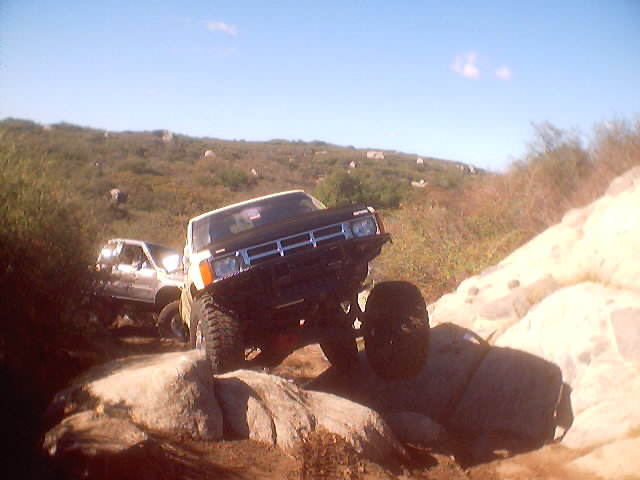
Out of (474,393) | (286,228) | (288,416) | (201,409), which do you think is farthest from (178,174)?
(201,409)

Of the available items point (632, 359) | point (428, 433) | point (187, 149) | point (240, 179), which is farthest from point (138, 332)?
point (187, 149)

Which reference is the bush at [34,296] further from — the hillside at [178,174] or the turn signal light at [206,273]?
the turn signal light at [206,273]

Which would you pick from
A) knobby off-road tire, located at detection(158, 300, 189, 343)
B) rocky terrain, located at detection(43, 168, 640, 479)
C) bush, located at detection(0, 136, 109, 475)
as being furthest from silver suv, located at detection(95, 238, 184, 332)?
bush, located at detection(0, 136, 109, 475)

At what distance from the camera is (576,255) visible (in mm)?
7930

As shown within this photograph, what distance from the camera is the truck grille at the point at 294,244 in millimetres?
5227

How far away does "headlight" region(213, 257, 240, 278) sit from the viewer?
5172mm

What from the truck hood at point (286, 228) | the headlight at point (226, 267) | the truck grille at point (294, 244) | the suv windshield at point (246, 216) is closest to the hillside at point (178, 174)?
the suv windshield at point (246, 216)

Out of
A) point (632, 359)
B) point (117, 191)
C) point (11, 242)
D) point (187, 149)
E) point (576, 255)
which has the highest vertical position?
point (187, 149)

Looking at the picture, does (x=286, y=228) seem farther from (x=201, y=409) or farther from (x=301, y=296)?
(x=201, y=409)

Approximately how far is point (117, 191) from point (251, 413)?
77.6ft

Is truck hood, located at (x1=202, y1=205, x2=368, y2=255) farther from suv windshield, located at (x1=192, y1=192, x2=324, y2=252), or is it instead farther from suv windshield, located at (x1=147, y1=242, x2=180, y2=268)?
suv windshield, located at (x1=147, y1=242, x2=180, y2=268)

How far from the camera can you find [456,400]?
23.5ft

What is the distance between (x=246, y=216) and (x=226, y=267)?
175 centimetres

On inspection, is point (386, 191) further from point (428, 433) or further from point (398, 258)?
point (428, 433)
